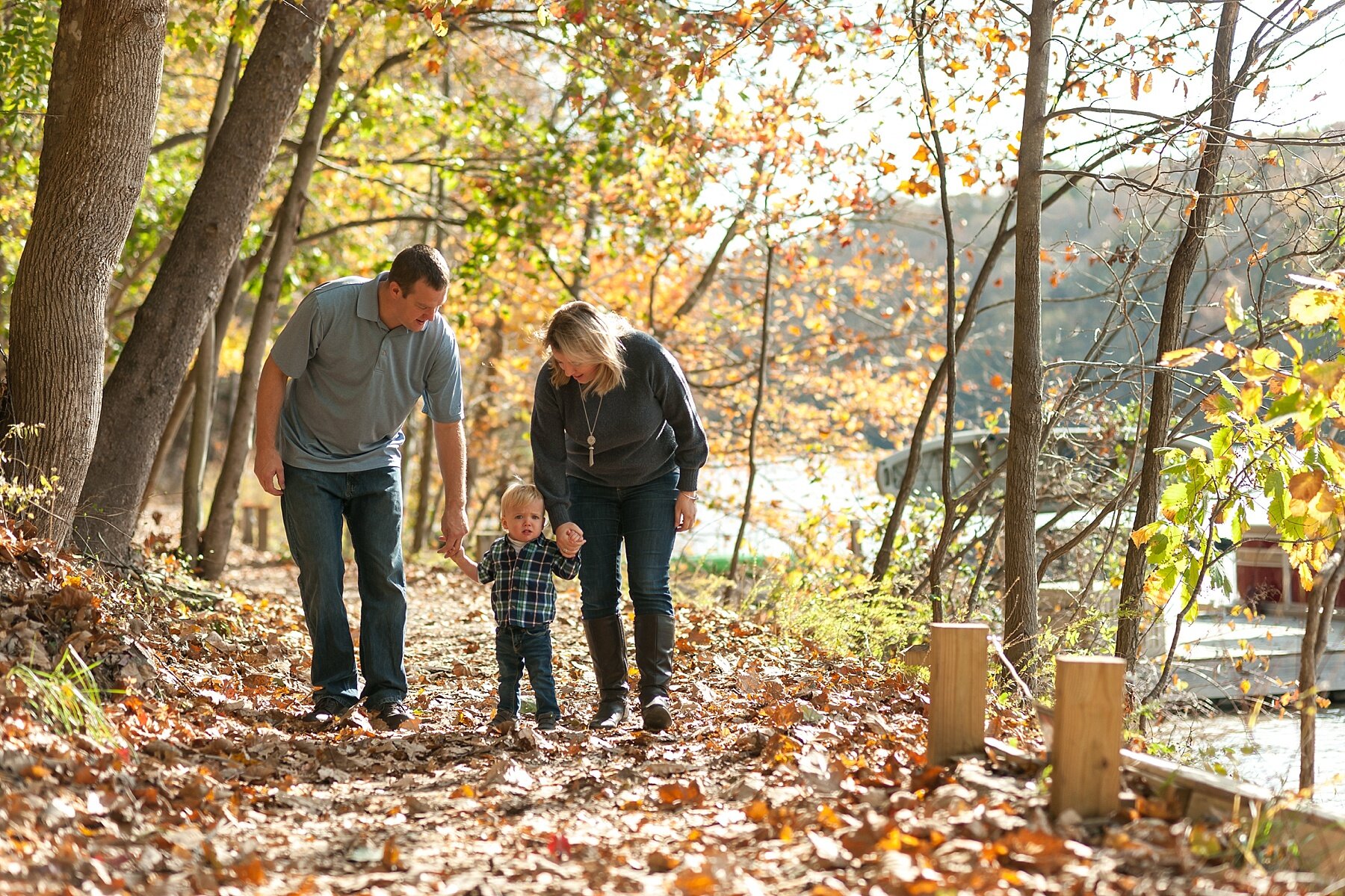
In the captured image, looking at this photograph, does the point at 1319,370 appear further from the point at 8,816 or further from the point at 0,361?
the point at 0,361

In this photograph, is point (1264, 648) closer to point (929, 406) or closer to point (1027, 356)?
point (929, 406)

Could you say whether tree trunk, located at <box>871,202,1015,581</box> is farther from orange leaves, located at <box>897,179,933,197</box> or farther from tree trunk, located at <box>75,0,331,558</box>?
tree trunk, located at <box>75,0,331,558</box>

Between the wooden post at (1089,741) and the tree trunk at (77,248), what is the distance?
458 centimetres

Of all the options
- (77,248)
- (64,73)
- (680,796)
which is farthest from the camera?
(64,73)

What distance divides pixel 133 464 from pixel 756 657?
12.7 feet

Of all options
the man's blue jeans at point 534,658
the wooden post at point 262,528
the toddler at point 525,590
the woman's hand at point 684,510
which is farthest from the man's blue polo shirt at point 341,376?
the wooden post at point 262,528

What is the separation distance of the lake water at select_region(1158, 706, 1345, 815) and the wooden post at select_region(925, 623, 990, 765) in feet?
3.13

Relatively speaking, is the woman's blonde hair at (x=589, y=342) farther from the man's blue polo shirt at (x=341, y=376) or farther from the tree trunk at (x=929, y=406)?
the tree trunk at (x=929, y=406)

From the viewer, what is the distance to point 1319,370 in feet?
12.1

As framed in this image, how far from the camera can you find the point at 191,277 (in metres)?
7.12

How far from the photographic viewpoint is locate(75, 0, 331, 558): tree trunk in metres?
6.84

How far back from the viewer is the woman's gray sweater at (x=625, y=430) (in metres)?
4.91

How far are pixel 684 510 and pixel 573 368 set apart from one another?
808 millimetres

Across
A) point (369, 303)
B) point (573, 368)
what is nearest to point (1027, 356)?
point (573, 368)
